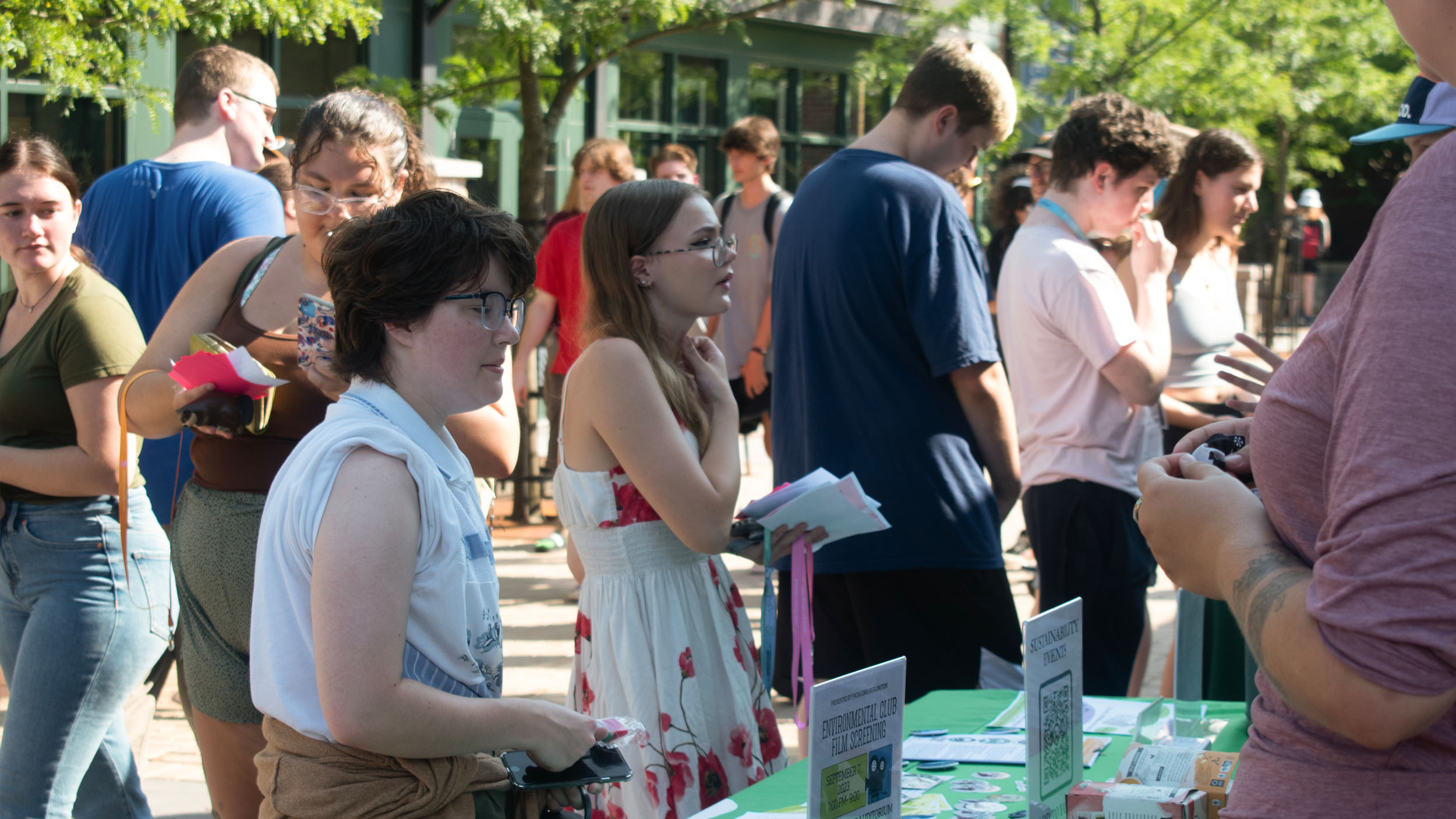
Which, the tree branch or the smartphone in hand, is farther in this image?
the tree branch

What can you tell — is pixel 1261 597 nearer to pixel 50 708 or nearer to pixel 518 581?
pixel 50 708

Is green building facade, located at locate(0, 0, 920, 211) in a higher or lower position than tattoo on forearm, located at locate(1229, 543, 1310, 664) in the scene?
higher

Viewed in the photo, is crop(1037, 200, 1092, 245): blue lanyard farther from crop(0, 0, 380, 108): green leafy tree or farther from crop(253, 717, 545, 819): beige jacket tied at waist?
crop(253, 717, 545, 819): beige jacket tied at waist

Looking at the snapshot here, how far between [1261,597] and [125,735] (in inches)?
112

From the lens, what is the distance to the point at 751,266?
672cm

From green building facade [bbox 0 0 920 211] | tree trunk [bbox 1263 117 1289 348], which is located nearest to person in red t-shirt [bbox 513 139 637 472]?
green building facade [bbox 0 0 920 211]

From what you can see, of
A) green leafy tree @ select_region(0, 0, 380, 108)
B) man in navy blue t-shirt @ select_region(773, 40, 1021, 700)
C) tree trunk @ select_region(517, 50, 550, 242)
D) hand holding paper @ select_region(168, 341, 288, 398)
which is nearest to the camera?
hand holding paper @ select_region(168, 341, 288, 398)

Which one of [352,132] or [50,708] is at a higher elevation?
[352,132]

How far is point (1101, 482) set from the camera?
12.1 feet

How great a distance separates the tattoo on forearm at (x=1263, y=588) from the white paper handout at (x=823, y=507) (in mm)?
1540

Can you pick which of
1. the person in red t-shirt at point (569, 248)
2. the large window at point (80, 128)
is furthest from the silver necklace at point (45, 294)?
the large window at point (80, 128)

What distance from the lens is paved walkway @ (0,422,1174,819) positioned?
4062 millimetres

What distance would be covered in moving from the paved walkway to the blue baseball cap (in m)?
2.69

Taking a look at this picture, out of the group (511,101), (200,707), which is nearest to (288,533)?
(200,707)
